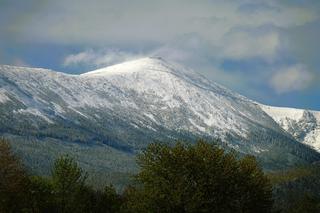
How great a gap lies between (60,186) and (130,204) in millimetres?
15882

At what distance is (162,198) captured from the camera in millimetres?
99812

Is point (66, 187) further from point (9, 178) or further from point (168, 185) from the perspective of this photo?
point (168, 185)

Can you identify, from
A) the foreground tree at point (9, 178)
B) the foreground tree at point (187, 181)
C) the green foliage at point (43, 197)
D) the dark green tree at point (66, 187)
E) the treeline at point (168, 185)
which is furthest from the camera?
the dark green tree at point (66, 187)

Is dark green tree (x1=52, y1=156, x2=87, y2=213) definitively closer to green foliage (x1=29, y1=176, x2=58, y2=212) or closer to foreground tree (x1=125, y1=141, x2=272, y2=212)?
green foliage (x1=29, y1=176, x2=58, y2=212)

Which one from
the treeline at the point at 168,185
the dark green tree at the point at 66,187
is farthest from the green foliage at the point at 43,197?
the dark green tree at the point at 66,187

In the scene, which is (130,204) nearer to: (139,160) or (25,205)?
(139,160)

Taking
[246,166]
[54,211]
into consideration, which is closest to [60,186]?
[54,211]

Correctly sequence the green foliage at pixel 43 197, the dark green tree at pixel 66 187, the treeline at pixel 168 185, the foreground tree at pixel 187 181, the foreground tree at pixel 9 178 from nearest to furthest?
the foreground tree at pixel 9 178, the treeline at pixel 168 185, the foreground tree at pixel 187 181, the green foliage at pixel 43 197, the dark green tree at pixel 66 187

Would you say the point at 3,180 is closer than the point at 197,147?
Yes

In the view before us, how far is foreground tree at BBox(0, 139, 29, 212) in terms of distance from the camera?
95.3 meters

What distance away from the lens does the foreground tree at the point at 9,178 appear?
313 ft

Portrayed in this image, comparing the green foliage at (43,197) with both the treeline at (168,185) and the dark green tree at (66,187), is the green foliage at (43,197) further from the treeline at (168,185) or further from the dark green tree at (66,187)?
the dark green tree at (66,187)

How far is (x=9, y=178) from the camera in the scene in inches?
3765

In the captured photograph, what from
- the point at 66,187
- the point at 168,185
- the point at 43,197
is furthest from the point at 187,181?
the point at 43,197
